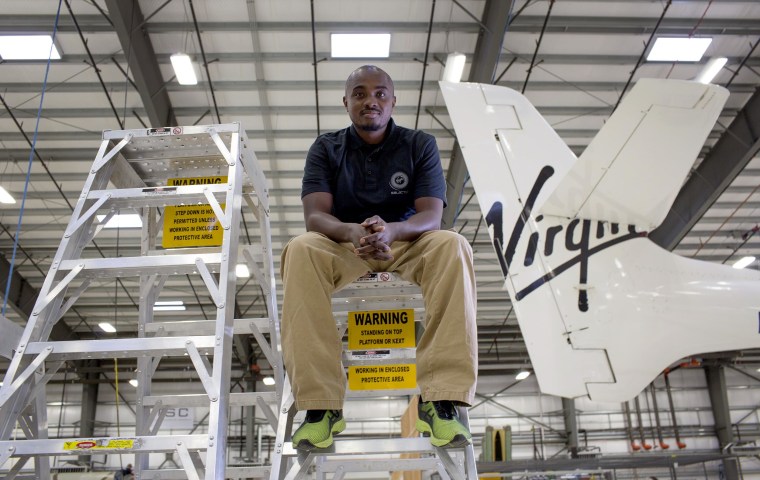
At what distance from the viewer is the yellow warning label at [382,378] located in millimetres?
4449

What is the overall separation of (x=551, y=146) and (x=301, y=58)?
9.03 m

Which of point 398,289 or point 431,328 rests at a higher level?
point 398,289

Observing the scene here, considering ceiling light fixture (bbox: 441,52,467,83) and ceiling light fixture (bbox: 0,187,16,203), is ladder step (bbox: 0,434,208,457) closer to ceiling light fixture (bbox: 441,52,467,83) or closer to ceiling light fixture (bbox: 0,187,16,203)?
ceiling light fixture (bbox: 441,52,467,83)

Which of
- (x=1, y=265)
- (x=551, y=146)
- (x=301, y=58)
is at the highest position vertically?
(x=301, y=58)

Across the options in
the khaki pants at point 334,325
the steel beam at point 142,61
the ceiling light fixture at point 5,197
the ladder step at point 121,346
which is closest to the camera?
the khaki pants at point 334,325

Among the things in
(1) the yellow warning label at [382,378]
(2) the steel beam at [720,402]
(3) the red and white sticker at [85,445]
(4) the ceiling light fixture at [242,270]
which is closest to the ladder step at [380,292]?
(1) the yellow warning label at [382,378]

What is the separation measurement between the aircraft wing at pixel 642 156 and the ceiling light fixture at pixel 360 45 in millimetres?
8939

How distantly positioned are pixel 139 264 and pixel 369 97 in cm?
173

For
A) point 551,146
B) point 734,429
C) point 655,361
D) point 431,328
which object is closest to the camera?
point 431,328

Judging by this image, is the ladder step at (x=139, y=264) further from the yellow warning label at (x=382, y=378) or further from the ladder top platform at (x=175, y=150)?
the yellow warning label at (x=382, y=378)

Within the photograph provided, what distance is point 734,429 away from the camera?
26.0 metres

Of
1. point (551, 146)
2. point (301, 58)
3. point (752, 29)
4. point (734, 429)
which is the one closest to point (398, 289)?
point (551, 146)

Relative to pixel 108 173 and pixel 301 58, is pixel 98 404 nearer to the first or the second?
pixel 301 58

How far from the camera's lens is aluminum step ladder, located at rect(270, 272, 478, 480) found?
116 inches
